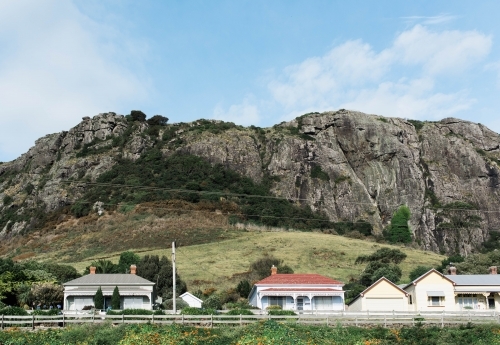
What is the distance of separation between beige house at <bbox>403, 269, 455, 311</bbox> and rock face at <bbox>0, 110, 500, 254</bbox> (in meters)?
78.0

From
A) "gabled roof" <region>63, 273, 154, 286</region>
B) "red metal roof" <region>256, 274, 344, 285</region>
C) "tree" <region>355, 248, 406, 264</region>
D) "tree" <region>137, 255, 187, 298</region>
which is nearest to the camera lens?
"gabled roof" <region>63, 273, 154, 286</region>

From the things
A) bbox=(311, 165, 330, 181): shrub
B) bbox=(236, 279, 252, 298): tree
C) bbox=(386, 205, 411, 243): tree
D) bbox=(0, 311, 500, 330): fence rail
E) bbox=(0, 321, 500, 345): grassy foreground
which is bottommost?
bbox=(0, 321, 500, 345): grassy foreground

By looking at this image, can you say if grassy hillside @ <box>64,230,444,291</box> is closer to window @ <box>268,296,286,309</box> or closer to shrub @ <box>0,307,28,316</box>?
window @ <box>268,296,286,309</box>

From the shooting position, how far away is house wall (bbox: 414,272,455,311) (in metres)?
48.0

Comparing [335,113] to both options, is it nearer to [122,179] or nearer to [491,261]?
[122,179]

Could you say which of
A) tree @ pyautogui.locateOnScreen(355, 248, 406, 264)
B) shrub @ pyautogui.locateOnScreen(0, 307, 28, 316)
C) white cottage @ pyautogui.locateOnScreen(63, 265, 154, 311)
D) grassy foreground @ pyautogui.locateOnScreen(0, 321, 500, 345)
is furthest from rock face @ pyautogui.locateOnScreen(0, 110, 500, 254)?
grassy foreground @ pyautogui.locateOnScreen(0, 321, 500, 345)

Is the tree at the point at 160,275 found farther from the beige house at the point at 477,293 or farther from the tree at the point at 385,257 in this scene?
the beige house at the point at 477,293

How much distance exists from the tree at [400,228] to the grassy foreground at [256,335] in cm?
8128

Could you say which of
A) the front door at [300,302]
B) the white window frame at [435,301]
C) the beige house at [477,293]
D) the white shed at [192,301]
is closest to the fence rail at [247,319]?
the white window frame at [435,301]

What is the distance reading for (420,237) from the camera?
129 m

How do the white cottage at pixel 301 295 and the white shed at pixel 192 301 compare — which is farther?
the white shed at pixel 192 301

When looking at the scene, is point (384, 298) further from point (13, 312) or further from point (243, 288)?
point (13, 312)

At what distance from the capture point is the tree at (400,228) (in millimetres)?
115188

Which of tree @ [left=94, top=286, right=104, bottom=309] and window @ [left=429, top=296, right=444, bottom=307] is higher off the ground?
tree @ [left=94, top=286, right=104, bottom=309]
